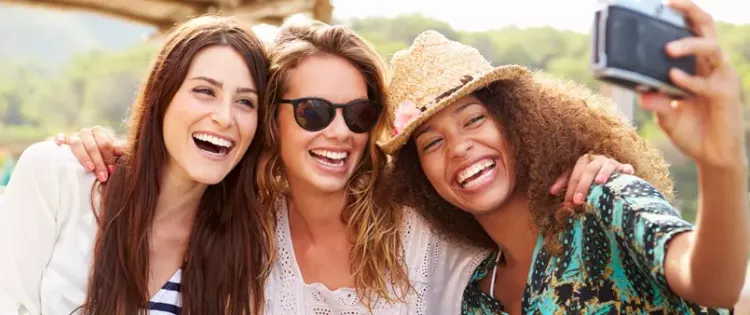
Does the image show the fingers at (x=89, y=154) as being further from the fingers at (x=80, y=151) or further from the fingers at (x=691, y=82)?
the fingers at (x=691, y=82)

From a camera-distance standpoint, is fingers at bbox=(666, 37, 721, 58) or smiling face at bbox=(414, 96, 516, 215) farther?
smiling face at bbox=(414, 96, 516, 215)

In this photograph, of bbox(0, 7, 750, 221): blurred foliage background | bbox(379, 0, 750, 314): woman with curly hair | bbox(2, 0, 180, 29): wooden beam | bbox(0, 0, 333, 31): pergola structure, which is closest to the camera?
bbox(379, 0, 750, 314): woman with curly hair

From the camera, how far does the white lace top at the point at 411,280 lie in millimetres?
3062

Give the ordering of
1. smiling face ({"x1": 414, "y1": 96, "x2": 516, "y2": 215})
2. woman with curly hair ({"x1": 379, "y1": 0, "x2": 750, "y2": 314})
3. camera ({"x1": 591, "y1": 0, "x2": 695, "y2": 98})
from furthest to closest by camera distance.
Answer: smiling face ({"x1": 414, "y1": 96, "x2": 516, "y2": 215}) → woman with curly hair ({"x1": 379, "y1": 0, "x2": 750, "y2": 314}) → camera ({"x1": 591, "y1": 0, "x2": 695, "y2": 98})

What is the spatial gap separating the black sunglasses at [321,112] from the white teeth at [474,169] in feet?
1.78

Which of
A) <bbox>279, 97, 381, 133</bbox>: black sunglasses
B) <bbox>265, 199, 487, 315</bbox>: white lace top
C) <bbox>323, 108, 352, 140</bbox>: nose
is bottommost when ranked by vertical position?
<bbox>265, 199, 487, 315</bbox>: white lace top

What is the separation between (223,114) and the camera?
2.81 meters

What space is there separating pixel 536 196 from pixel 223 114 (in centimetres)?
116

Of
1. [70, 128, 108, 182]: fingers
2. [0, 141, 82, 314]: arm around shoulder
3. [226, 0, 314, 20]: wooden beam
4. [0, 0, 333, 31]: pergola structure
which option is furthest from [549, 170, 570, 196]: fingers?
[226, 0, 314, 20]: wooden beam

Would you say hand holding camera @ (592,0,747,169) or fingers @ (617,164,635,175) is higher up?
hand holding camera @ (592,0,747,169)

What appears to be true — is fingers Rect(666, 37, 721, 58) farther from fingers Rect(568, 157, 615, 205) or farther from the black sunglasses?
the black sunglasses

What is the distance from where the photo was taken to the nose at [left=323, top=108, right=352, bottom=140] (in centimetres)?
297

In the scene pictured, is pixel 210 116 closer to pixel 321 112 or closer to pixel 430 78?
pixel 321 112

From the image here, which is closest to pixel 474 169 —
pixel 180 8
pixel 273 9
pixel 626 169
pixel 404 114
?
pixel 404 114
